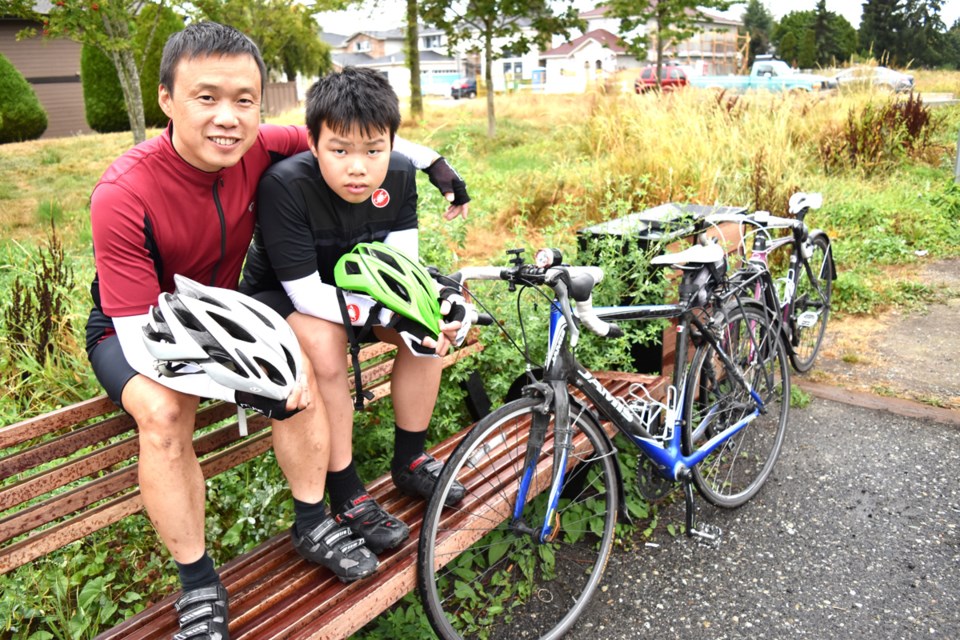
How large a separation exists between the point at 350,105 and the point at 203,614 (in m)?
1.44

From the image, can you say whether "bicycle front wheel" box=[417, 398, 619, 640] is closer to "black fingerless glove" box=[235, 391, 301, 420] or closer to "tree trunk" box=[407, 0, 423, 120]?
"black fingerless glove" box=[235, 391, 301, 420]

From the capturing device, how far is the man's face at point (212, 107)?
209cm

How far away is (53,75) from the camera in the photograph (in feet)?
76.1

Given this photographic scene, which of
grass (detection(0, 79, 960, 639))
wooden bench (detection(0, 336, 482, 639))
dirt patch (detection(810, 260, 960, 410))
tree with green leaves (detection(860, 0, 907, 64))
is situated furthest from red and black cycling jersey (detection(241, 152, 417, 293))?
tree with green leaves (detection(860, 0, 907, 64))

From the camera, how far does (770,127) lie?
334 inches

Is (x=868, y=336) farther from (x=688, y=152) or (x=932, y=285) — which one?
(x=688, y=152)

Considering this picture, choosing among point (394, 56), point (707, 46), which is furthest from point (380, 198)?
point (394, 56)

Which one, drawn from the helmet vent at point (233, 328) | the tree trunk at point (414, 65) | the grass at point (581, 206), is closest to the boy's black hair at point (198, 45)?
the helmet vent at point (233, 328)

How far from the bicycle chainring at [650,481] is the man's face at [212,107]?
1879 mm

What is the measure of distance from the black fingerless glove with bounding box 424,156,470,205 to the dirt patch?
288 centimetres

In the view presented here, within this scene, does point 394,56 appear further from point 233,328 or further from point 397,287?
point 233,328

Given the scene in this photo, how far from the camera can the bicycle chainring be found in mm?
2973

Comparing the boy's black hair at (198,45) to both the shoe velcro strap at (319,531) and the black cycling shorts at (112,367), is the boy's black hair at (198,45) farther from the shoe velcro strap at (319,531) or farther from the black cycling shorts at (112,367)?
the shoe velcro strap at (319,531)

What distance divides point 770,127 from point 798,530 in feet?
21.0
